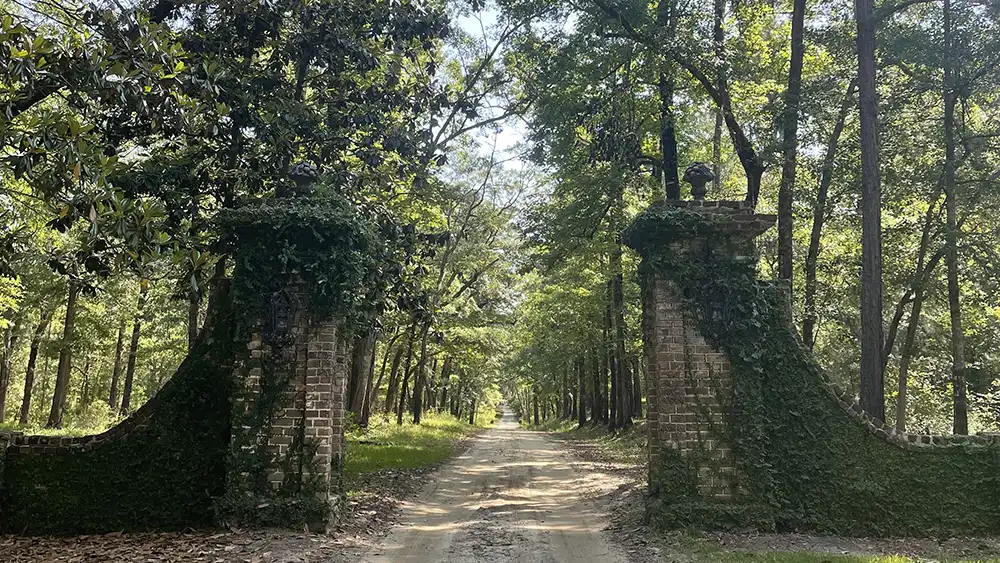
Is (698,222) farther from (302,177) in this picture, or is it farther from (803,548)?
(302,177)

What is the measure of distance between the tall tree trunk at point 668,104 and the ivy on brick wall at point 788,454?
16.8ft

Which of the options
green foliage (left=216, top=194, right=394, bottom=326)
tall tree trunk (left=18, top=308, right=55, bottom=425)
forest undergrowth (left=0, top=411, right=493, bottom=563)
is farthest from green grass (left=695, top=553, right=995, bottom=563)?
tall tree trunk (left=18, top=308, right=55, bottom=425)

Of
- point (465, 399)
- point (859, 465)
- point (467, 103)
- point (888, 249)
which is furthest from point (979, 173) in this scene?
point (465, 399)

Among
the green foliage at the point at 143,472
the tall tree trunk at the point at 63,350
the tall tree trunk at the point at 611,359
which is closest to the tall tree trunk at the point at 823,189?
the tall tree trunk at the point at 611,359

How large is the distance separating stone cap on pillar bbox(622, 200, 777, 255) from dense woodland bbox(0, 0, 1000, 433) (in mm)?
2775

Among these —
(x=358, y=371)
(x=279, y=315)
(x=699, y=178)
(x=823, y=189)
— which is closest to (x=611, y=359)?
(x=358, y=371)

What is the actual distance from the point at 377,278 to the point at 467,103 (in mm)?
4653

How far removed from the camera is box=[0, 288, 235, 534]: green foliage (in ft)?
22.9

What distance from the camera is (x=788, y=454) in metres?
7.19

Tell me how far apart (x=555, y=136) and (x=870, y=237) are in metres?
6.35

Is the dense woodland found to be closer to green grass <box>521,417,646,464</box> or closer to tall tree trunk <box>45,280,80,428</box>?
tall tree trunk <box>45,280,80,428</box>

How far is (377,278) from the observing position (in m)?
9.59

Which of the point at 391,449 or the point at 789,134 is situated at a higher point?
the point at 789,134

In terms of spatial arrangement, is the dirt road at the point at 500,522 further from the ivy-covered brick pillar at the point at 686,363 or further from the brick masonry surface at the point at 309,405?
the ivy-covered brick pillar at the point at 686,363
